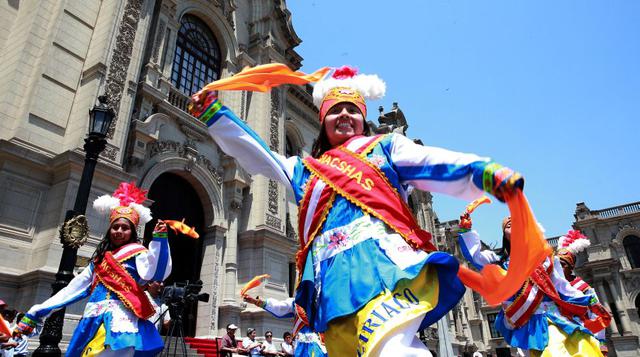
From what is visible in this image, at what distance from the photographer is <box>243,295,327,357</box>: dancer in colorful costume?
19.7ft

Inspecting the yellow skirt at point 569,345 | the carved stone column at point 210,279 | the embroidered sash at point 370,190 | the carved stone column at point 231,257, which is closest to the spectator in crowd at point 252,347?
the carved stone column at point 210,279

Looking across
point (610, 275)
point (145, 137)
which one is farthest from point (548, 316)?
point (610, 275)

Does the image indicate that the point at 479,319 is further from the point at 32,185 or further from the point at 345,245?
the point at 345,245

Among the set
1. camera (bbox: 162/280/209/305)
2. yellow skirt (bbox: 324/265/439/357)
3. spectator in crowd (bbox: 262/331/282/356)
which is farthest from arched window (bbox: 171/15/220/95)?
yellow skirt (bbox: 324/265/439/357)

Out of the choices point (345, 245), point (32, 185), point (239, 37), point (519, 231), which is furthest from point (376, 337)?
point (239, 37)

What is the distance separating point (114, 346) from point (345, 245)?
2628 mm

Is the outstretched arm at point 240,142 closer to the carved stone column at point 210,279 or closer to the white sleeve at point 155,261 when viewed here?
the white sleeve at point 155,261

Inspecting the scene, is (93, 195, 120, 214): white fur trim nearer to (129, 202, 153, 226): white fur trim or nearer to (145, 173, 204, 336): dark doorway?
(129, 202, 153, 226): white fur trim

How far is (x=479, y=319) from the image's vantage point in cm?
3378

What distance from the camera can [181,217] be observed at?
37.4 feet

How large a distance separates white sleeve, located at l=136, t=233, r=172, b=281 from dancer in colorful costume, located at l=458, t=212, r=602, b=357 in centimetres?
307

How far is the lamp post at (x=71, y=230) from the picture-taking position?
5020mm

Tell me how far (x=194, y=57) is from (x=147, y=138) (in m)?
4.41

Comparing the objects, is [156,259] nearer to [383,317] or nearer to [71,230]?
[71,230]
